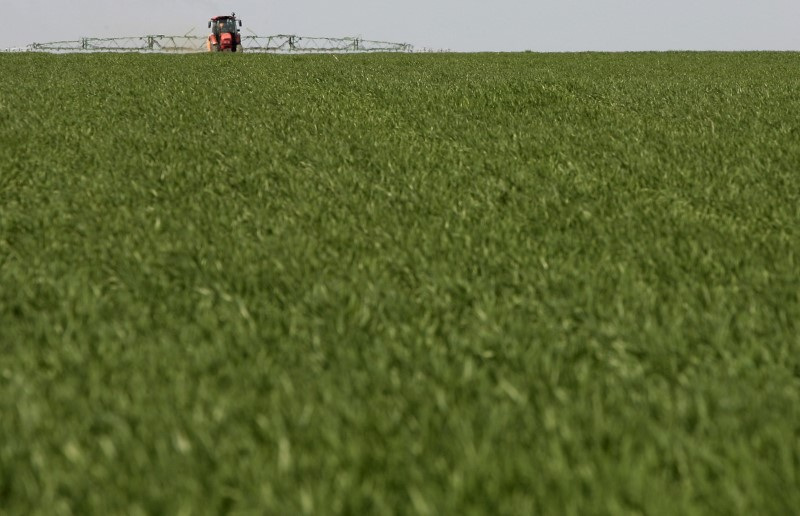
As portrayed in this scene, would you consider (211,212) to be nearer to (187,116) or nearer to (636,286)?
(636,286)

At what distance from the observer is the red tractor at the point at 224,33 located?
137 feet

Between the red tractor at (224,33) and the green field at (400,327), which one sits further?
the red tractor at (224,33)

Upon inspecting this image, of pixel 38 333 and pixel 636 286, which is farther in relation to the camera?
pixel 636 286

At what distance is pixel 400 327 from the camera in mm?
3590

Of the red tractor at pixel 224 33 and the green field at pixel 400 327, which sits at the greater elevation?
the red tractor at pixel 224 33

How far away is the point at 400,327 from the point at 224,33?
136ft

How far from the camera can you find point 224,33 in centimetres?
4178

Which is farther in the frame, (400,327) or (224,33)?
(224,33)

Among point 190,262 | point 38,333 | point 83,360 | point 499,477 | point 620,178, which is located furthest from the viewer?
point 620,178

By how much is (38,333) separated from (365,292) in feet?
5.22

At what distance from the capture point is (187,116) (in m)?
10.6

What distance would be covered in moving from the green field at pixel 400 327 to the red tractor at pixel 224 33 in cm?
3537

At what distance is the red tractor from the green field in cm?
3537

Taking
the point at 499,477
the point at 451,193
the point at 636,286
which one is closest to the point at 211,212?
the point at 451,193
